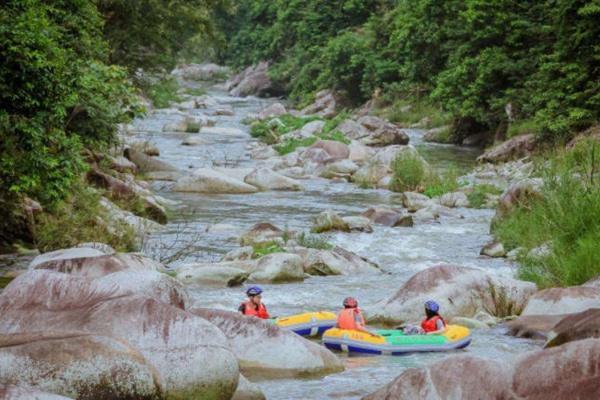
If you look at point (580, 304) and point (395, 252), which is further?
point (395, 252)

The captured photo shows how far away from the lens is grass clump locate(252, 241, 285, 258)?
50.4 ft

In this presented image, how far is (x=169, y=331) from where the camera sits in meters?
7.44

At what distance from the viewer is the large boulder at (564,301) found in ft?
33.7

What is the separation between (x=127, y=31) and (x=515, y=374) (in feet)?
69.6

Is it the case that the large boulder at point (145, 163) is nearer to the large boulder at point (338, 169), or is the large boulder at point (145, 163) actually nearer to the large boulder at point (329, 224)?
the large boulder at point (338, 169)

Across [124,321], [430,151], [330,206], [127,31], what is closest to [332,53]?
[430,151]

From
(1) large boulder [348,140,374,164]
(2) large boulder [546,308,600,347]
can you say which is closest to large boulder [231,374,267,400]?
(2) large boulder [546,308,600,347]

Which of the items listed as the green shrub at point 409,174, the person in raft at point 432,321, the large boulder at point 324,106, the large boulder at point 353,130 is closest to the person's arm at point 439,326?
the person in raft at point 432,321

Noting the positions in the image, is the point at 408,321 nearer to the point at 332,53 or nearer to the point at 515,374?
the point at 515,374

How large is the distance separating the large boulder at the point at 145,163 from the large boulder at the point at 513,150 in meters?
8.86

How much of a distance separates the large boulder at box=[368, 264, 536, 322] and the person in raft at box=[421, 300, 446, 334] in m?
0.97

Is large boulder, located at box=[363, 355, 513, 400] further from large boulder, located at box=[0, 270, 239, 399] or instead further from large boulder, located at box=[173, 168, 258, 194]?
large boulder, located at box=[173, 168, 258, 194]

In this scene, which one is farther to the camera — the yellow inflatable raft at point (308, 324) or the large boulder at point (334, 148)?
the large boulder at point (334, 148)

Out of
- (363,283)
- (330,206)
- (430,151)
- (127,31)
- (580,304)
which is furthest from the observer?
(430,151)
